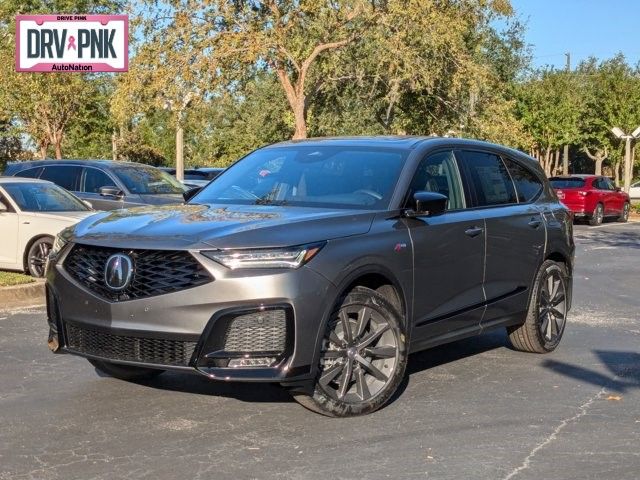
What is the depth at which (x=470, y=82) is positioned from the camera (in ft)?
88.6

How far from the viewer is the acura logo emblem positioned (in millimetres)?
5594

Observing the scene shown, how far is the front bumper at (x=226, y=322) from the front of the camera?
5418 mm

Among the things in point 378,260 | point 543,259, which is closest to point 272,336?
point 378,260

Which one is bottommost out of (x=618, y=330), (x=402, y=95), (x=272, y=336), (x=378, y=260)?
(x=618, y=330)

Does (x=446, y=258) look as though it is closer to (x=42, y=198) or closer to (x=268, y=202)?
(x=268, y=202)

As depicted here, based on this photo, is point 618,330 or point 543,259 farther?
point 618,330

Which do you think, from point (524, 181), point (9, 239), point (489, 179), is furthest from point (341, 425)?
point (9, 239)

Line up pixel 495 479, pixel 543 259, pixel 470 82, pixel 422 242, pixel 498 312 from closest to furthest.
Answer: pixel 495 479 → pixel 422 242 → pixel 498 312 → pixel 543 259 → pixel 470 82

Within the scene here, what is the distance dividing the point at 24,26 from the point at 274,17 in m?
7.01

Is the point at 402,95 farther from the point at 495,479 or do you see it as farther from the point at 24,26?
the point at 495,479

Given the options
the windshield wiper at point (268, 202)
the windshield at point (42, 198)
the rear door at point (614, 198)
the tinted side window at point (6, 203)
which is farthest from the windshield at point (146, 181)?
the rear door at point (614, 198)

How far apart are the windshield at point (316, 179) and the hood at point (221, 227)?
250 mm

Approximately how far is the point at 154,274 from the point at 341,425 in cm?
141

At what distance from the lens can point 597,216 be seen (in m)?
29.7
